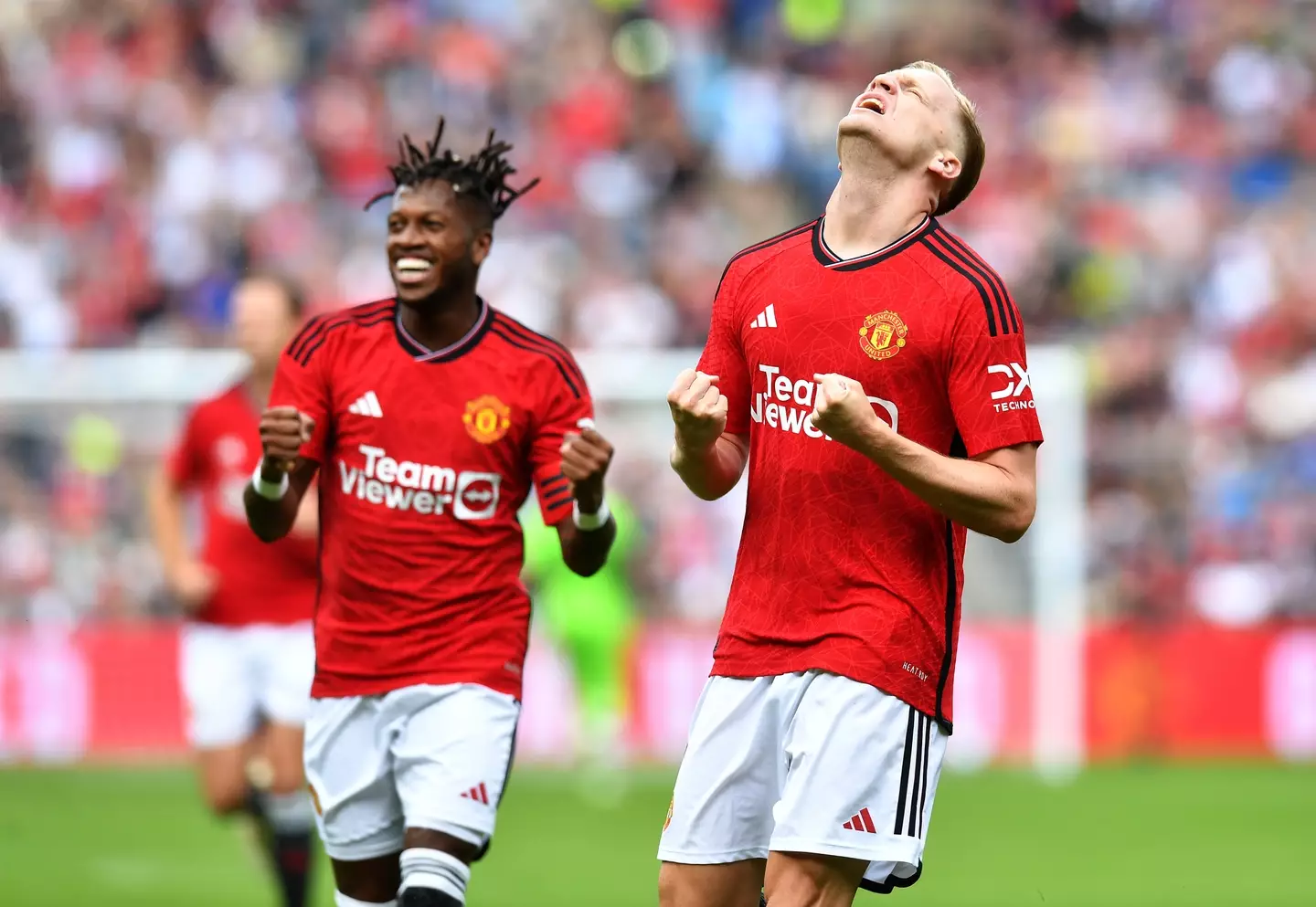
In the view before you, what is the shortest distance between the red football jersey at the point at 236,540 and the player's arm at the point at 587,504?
125 inches

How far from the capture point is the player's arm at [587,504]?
5.74m

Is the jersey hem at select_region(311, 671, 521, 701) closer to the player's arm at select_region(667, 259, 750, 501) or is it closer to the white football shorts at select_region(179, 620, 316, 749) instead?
the player's arm at select_region(667, 259, 750, 501)

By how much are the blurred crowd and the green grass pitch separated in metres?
2.52

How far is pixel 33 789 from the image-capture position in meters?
14.8

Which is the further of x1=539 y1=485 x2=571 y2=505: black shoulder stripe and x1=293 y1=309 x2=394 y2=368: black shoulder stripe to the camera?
x1=293 y1=309 x2=394 y2=368: black shoulder stripe

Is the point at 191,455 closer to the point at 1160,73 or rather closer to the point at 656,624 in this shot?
the point at 656,624

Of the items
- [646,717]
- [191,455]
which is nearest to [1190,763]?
[646,717]

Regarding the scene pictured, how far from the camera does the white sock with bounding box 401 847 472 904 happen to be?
19.7 feet

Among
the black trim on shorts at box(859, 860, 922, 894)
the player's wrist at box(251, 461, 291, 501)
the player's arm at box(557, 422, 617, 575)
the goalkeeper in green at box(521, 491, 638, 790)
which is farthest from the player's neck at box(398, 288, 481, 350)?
the goalkeeper in green at box(521, 491, 638, 790)

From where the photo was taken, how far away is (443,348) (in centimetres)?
649

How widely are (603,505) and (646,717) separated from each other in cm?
1059

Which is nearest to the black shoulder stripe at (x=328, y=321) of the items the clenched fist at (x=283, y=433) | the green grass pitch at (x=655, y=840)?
the clenched fist at (x=283, y=433)

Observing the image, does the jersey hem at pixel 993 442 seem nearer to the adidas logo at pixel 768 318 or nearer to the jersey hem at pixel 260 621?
the adidas logo at pixel 768 318

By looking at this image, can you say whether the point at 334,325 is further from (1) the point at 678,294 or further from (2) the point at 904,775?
(1) the point at 678,294
